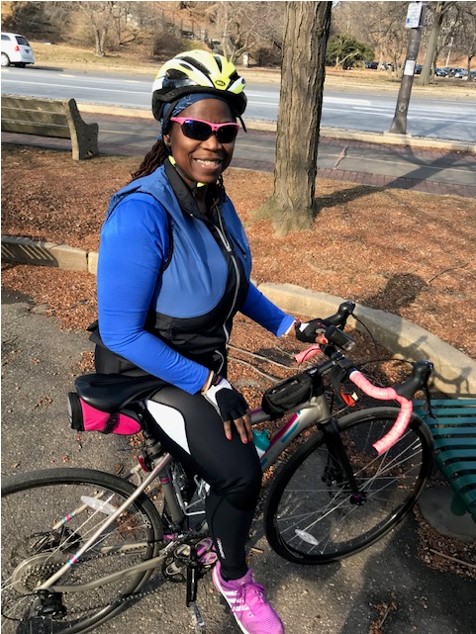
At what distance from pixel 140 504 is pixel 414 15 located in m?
12.5

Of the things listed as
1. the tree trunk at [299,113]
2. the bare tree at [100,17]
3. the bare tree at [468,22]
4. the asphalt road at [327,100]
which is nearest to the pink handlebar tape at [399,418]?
the tree trunk at [299,113]

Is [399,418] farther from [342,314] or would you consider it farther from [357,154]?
[357,154]

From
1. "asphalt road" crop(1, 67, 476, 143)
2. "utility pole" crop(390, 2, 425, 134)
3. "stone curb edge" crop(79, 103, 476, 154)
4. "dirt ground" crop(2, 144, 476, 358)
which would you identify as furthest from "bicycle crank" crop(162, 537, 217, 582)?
"asphalt road" crop(1, 67, 476, 143)

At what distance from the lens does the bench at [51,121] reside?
27.7 feet

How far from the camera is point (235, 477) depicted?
1883mm

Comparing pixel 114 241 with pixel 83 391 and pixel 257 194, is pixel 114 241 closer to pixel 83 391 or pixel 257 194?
pixel 83 391

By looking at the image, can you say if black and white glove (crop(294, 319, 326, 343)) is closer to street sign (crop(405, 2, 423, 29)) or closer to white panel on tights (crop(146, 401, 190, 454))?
white panel on tights (crop(146, 401, 190, 454))

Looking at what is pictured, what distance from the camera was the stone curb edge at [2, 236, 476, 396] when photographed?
12.1ft

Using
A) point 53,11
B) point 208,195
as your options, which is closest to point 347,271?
point 208,195

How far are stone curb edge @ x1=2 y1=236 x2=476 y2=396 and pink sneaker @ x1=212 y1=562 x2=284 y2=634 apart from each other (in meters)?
2.14

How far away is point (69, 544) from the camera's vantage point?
208 cm

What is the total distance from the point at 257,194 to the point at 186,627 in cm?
577

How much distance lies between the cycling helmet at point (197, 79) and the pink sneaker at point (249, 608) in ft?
6.31

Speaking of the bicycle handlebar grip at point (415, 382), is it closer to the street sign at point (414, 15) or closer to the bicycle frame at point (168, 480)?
the bicycle frame at point (168, 480)
